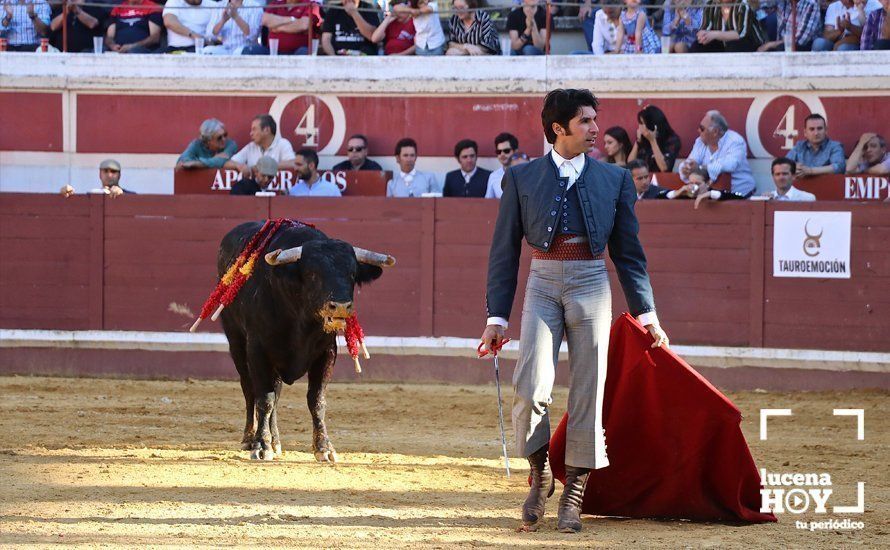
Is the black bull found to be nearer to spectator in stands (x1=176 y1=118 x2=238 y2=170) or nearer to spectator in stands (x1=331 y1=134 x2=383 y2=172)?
spectator in stands (x1=331 y1=134 x2=383 y2=172)

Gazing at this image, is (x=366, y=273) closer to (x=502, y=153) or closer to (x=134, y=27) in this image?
(x=502, y=153)

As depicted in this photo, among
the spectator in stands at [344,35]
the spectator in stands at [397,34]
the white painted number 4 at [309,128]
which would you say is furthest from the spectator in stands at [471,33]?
the white painted number 4 at [309,128]

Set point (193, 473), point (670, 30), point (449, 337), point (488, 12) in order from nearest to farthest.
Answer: point (193, 473) → point (449, 337) → point (670, 30) → point (488, 12)

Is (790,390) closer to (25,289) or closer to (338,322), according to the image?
(338,322)

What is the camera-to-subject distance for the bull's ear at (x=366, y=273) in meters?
6.93

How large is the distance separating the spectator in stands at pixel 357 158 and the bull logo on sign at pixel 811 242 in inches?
138

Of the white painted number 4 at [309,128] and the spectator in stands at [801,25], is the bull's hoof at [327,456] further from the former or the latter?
the spectator in stands at [801,25]

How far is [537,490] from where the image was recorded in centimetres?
511

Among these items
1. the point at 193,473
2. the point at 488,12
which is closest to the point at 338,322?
the point at 193,473

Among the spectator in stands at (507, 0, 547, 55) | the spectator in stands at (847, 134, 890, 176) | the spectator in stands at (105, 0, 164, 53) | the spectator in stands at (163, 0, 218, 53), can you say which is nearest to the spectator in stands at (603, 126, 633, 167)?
the spectator in stands at (507, 0, 547, 55)

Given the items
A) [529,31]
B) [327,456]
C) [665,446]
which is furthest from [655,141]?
[665,446]

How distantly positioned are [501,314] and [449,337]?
5.76 meters

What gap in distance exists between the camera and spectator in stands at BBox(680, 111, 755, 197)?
1050 centimetres

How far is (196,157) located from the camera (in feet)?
38.3
